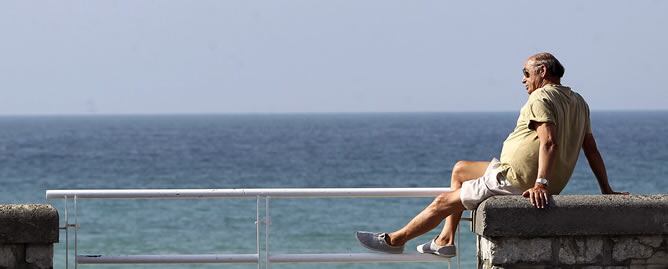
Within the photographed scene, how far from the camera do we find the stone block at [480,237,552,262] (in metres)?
6.59

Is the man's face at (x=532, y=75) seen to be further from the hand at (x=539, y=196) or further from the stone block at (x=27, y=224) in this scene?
the stone block at (x=27, y=224)

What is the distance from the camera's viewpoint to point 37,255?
6.48 meters

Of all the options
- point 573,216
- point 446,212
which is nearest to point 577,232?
point 573,216

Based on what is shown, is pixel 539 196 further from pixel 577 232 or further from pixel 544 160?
pixel 577 232

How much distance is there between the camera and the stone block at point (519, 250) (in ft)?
21.6

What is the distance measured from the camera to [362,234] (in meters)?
7.01

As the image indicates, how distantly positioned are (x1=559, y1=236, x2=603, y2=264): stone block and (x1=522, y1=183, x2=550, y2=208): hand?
0.86 feet

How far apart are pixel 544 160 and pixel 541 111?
0.25 m

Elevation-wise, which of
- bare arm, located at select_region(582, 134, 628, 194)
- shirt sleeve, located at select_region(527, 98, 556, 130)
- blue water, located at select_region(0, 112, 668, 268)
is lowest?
blue water, located at select_region(0, 112, 668, 268)

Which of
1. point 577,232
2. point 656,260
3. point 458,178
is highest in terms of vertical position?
point 458,178

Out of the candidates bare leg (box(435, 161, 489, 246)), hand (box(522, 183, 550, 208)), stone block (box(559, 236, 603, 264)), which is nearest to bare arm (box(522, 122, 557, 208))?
hand (box(522, 183, 550, 208))

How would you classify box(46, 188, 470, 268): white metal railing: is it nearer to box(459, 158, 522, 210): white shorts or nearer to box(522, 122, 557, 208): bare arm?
box(459, 158, 522, 210): white shorts

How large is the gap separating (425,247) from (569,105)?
1.08 metres

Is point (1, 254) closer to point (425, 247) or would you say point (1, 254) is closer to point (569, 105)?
point (425, 247)
